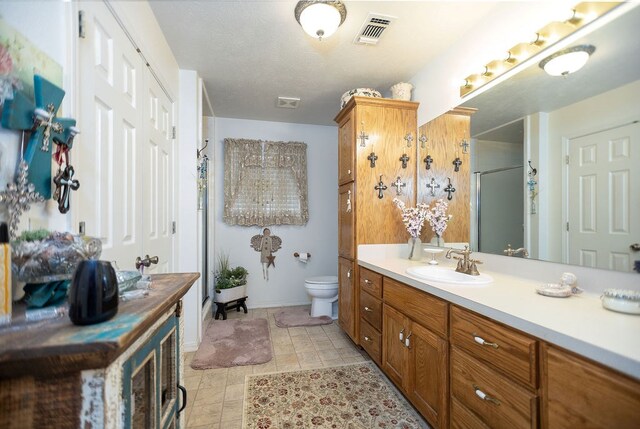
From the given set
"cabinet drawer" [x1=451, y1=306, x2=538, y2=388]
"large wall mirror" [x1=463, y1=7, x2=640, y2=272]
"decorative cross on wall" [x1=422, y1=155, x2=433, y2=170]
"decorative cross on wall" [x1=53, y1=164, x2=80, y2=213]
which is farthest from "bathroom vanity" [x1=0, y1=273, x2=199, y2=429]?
"decorative cross on wall" [x1=422, y1=155, x2=433, y2=170]

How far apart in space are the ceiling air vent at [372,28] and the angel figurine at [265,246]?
243cm

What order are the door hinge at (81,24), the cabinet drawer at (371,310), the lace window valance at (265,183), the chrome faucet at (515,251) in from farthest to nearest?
1. the lace window valance at (265,183)
2. the cabinet drawer at (371,310)
3. the chrome faucet at (515,251)
4. the door hinge at (81,24)

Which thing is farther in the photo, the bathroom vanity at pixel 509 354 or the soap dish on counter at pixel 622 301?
the soap dish on counter at pixel 622 301

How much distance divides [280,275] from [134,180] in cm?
247

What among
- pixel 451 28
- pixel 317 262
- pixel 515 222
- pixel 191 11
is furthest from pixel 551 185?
pixel 317 262

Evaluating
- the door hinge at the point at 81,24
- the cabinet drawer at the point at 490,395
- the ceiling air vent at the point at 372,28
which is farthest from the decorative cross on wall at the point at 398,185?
the door hinge at the point at 81,24

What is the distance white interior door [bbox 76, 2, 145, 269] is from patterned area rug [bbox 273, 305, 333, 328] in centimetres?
191

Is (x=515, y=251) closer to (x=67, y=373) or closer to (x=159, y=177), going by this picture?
(x=67, y=373)

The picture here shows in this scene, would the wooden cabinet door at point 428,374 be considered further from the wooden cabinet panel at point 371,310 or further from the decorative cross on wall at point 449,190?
the decorative cross on wall at point 449,190

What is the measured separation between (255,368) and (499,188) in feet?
7.08

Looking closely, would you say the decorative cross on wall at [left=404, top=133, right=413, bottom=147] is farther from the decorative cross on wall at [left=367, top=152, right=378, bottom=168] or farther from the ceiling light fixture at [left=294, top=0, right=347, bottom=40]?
the ceiling light fixture at [left=294, top=0, right=347, bottom=40]

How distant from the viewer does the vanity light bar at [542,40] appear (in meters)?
1.23

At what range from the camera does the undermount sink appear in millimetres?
1442

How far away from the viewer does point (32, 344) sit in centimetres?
43
